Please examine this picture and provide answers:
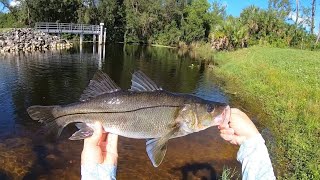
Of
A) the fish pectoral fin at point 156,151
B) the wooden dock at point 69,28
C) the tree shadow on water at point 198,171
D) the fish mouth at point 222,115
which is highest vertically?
the fish mouth at point 222,115

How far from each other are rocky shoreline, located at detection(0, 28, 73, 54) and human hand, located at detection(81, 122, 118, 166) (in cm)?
4119

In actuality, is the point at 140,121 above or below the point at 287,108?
above

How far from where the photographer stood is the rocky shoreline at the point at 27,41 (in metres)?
42.1

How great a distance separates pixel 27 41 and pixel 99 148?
153 feet

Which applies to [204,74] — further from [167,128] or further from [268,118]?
[167,128]

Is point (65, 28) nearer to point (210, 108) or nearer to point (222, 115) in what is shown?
point (210, 108)

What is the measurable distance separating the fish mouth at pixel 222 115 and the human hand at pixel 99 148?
0.83 m

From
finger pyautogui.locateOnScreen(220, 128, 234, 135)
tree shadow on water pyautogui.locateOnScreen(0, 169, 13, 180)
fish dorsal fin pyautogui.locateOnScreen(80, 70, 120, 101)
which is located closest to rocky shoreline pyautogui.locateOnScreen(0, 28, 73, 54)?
tree shadow on water pyautogui.locateOnScreen(0, 169, 13, 180)

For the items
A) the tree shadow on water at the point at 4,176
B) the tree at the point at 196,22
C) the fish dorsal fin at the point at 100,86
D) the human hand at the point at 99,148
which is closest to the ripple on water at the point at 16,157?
the tree shadow on water at the point at 4,176

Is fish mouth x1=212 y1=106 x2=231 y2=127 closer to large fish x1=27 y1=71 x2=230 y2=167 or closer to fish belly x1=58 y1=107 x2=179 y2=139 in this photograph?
large fish x1=27 y1=71 x2=230 y2=167

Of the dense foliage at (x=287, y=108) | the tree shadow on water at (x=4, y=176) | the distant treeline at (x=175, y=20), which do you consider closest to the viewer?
the tree shadow on water at (x=4, y=176)

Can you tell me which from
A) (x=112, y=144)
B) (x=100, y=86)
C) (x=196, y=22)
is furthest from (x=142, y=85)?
(x=196, y=22)

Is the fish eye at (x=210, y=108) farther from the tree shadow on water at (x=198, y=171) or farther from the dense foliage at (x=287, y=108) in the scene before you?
the tree shadow on water at (x=198, y=171)

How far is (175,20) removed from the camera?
73.6 meters
